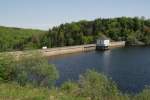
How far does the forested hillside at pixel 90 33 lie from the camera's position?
143 meters

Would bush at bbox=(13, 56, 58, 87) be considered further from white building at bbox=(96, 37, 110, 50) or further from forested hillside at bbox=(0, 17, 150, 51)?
forested hillside at bbox=(0, 17, 150, 51)

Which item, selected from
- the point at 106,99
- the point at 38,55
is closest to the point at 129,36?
the point at 38,55

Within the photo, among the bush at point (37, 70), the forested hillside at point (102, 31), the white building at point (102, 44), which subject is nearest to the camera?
the bush at point (37, 70)

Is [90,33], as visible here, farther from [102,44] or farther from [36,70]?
[36,70]

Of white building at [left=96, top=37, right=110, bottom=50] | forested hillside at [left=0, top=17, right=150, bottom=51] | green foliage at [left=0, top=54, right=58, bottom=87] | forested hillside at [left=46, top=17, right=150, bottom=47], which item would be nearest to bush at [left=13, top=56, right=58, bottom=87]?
green foliage at [left=0, top=54, right=58, bottom=87]

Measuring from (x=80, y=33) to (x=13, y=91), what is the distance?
138 metres

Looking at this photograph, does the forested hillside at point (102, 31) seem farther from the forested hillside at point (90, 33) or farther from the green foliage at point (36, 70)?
the green foliage at point (36, 70)

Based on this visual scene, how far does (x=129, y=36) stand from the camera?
150000 mm

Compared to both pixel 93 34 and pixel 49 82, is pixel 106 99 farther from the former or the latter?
pixel 93 34

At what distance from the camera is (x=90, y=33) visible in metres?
155

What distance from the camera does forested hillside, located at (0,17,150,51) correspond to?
14325 centimetres

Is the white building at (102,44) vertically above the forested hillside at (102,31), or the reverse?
the forested hillside at (102,31)

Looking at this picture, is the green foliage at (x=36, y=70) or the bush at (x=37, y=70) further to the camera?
the bush at (x=37, y=70)

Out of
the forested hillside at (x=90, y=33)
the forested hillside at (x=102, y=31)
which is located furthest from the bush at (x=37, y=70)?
the forested hillside at (x=102, y=31)
